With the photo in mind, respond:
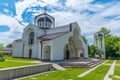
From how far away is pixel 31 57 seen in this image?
2808 cm

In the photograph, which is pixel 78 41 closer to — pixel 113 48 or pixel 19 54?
pixel 19 54

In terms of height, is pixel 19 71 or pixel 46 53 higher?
pixel 46 53

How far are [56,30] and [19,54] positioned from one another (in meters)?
10.4

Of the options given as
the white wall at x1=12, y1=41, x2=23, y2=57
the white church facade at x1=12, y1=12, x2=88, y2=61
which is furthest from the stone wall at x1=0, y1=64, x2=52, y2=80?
the white wall at x1=12, y1=41, x2=23, y2=57

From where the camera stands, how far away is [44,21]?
108ft

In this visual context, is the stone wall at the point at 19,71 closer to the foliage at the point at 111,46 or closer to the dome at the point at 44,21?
the dome at the point at 44,21

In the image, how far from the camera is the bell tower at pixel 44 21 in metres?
32.9

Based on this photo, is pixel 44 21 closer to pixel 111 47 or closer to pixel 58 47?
pixel 58 47

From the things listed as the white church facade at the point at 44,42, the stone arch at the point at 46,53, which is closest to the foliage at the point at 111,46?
the white church facade at the point at 44,42

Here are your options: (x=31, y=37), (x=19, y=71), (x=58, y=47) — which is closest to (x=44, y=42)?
(x=58, y=47)

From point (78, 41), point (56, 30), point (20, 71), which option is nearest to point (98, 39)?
point (78, 41)

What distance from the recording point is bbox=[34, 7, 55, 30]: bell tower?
1296 inches

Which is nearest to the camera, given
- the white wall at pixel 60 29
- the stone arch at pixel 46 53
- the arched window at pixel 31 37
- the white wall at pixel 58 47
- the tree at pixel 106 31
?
the white wall at pixel 58 47

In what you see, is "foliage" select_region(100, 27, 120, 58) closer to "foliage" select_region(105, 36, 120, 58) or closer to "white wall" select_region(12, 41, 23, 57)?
"foliage" select_region(105, 36, 120, 58)
